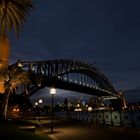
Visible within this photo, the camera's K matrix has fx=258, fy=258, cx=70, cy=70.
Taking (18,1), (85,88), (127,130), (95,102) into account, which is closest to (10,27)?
(18,1)

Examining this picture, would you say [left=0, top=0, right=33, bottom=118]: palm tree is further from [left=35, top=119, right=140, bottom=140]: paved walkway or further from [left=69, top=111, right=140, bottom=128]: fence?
[left=69, top=111, right=140, bottom=128]: fence

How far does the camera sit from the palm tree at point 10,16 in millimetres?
16406

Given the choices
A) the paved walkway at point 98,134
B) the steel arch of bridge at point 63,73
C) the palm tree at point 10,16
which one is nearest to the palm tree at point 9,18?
the palm tree at point 10,16

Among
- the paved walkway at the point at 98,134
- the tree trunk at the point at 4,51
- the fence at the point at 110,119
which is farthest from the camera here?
the fence at the point at 110,119

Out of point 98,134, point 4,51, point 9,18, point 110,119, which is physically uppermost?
point 9,18

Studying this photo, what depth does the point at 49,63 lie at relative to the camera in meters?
101

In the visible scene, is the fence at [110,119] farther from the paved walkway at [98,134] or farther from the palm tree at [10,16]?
the palm tree at [10,16]

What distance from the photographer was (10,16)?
18219 mm

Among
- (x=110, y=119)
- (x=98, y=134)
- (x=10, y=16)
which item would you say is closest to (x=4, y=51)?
(x=10, y=16)

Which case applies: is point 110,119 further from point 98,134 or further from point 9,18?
point 9,18

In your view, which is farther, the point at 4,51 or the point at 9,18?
the point at 9,18

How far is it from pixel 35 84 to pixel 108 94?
7917 centimetres

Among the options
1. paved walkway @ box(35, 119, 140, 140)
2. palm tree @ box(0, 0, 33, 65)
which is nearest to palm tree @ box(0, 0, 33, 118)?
palm tree @ box(0, 0, 33, 65)

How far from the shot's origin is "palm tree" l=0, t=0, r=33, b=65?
53.8ft
